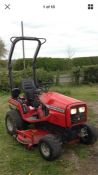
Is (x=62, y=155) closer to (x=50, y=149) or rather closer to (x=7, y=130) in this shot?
(x=50, y=149)

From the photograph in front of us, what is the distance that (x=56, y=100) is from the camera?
617 cm

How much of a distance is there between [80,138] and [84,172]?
119cm

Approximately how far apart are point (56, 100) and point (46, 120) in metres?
0.42

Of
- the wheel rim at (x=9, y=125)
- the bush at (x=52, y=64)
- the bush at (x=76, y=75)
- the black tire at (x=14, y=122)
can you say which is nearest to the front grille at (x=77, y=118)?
the black tire at (x=14, y=122)

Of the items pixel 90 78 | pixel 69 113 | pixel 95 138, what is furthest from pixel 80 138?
pixel 90 78

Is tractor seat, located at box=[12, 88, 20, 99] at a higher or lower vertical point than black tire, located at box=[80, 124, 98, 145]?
higher

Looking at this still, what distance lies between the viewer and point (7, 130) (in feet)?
23.5

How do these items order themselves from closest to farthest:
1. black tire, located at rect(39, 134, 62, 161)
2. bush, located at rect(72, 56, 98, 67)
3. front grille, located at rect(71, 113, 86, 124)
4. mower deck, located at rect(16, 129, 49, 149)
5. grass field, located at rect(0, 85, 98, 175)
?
grass field, located at rect(0, 85, 98, 175), black tire, located at rect(39, 134, 62, 161), front grille, located at rect(71, 113, 86, 124), mower deck, located at rect(16, 129, 49, 149), bush, located at rect(72, 56, 98, 67)

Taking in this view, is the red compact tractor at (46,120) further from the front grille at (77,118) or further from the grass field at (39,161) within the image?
the grass field at (39,161)

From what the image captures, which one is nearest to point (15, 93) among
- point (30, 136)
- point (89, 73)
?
point (30, 136)

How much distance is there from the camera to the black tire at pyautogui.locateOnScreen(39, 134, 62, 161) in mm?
5602

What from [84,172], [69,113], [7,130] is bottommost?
[84,172]

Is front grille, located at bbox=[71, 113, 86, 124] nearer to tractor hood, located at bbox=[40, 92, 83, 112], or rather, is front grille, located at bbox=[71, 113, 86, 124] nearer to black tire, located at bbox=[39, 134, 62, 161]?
tractor hood, located at bbox=[40, 92, 83, 112]

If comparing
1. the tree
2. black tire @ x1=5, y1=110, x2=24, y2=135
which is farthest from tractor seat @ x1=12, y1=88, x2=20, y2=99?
the tree
